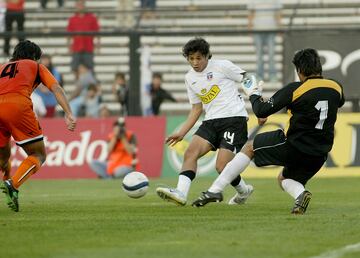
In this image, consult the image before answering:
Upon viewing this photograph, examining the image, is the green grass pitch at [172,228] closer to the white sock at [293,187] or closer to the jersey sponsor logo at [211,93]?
the white sock at [293,187]

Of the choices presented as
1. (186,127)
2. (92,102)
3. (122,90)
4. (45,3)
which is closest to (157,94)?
(122,90)

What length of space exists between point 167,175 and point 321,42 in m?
4.49

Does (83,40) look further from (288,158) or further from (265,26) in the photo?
(288,158)

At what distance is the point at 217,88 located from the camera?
13.2 m

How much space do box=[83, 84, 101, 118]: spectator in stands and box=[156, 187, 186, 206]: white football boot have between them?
11.9 metres

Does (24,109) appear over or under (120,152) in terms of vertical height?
over

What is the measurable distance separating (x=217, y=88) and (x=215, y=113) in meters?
0.32

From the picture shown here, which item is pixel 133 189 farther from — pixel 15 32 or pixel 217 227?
pixel 15 32

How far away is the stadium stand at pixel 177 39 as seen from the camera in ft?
82.1

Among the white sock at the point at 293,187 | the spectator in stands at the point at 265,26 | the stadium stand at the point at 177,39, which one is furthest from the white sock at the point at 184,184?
the stadium stand at the point at 177,39

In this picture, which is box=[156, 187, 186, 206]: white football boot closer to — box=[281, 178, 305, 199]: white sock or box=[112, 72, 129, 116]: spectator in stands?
box=[281, 178, 305, 199]: white sock

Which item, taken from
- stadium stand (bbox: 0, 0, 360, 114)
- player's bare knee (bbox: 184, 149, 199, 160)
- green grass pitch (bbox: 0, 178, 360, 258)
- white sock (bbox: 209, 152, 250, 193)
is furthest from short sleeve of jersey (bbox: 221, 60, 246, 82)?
stadium stand (bbox: 0, 0, 360, 114)

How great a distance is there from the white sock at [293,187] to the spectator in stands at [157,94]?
40.8ft

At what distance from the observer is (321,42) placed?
23047 mm
